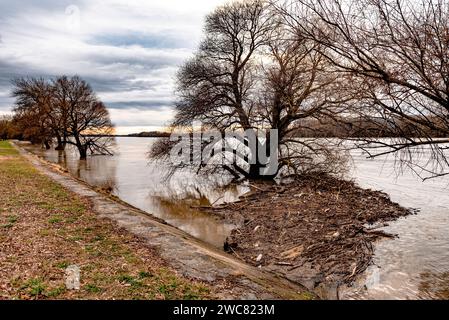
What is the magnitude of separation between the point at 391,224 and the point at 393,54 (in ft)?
21.3

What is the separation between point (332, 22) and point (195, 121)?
13.7 m

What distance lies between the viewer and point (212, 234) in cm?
1027

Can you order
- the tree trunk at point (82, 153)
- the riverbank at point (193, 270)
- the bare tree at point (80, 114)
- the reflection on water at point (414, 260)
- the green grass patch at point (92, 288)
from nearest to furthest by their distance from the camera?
the green grass patch at point (92, 288) → the riverbank at point (193, 270) → the reflection on water at point (414, 260) → the tree trunk at point (82, 153) → the bare tree at point (80, 114)

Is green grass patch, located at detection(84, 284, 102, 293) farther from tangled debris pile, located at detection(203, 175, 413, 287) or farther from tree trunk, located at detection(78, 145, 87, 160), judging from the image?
tree trunk, located at detection(78, 145, 87, 160)

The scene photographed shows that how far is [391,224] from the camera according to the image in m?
10.4

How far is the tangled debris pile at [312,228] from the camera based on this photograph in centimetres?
727

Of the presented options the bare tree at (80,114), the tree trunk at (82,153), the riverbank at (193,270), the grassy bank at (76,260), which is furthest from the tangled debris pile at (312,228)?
the bare tree at (80,114)

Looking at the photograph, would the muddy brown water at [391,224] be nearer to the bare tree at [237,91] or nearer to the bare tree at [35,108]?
the bare tree at [237,91]

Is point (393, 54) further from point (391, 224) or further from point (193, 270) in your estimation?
point (391, 224)

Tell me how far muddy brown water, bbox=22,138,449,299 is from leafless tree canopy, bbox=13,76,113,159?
21480 millimetres

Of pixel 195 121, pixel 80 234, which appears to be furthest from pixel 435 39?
pixel 195 121

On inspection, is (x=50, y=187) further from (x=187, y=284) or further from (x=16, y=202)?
(x=187, y=284)

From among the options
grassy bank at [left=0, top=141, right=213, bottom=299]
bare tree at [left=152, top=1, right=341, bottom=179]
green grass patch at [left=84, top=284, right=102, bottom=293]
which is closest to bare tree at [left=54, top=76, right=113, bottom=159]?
bare tree at [left=152, top=1, right=341, bottom=179]

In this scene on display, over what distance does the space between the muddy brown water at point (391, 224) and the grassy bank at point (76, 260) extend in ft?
9.36
